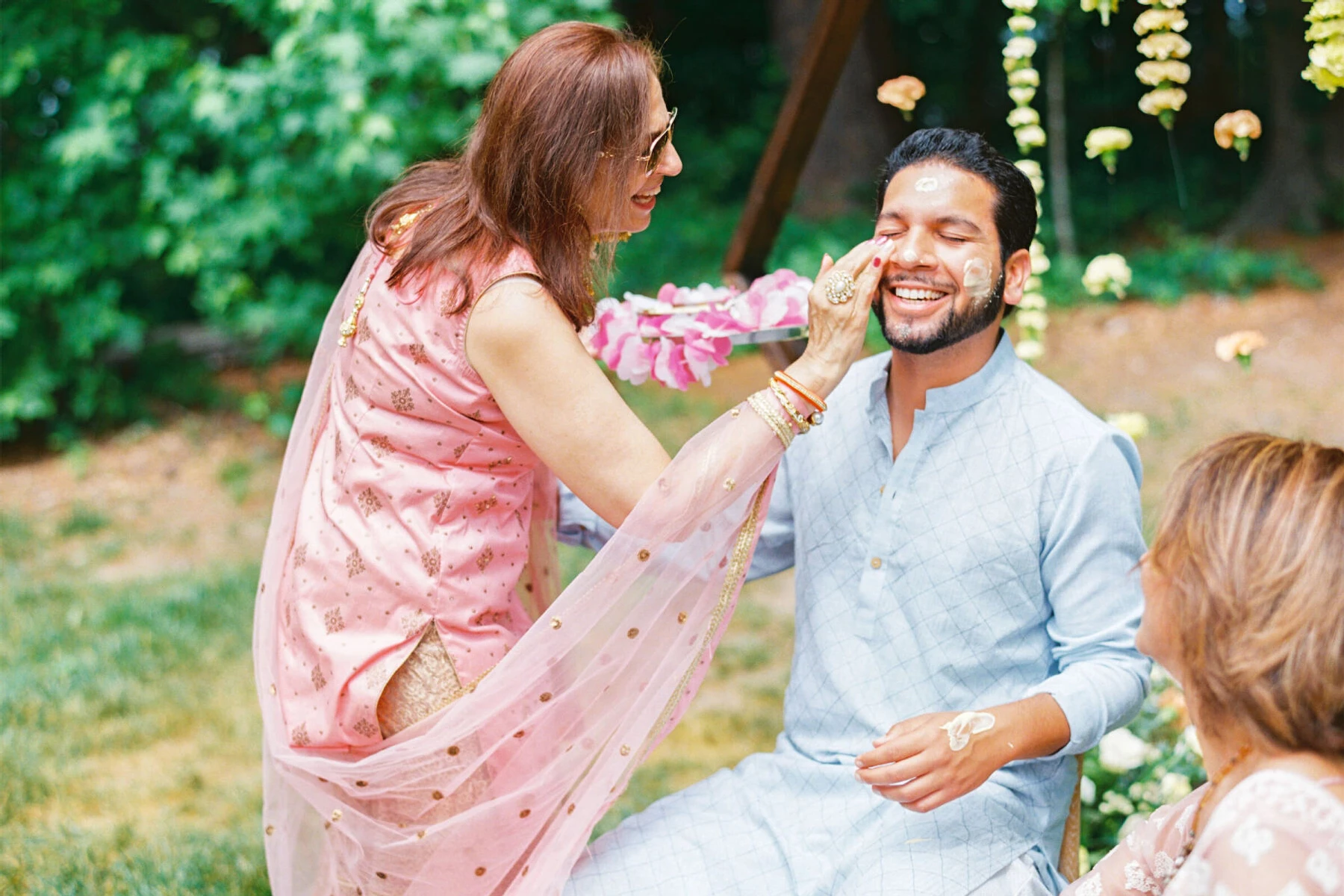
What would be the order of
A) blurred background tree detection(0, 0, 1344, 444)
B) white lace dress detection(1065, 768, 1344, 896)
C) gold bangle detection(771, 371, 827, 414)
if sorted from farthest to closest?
1. blurred background tree detection(0, 0, 1344, 444)
2. gold bangle detection(771, 371, 827, 414)
3. white lace dress detection(1065, 768, 1344, 896)

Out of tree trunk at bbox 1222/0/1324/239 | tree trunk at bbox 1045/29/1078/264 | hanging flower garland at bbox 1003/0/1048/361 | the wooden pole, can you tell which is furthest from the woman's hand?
tree trunk at bbox 1222/0/1324/239

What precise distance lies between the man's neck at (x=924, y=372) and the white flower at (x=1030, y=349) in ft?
1.96

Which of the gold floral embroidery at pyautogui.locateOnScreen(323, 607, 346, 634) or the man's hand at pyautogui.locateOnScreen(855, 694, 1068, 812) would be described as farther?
the gold floral embroidery at pyautogui.locateOnScreen(323, 607, 346, 634)

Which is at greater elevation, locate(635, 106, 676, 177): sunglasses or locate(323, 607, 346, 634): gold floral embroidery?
locate(635, 106, 676, 177): sunglasses

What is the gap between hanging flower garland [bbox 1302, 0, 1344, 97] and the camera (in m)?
2.25

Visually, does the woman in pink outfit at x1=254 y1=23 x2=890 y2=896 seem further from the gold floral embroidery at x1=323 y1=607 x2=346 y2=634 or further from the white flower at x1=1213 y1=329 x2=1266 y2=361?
the white flower at x1=1213 y1=329 x2=1266 y2=361

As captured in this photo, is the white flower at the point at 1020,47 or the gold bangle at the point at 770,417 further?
the white flower at the point at 1020,47

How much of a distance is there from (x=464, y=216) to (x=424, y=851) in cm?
116

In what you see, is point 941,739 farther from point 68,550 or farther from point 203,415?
point 203,415

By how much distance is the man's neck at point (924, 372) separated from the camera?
2.49m

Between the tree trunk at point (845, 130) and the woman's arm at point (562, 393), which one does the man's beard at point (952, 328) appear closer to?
the woman's arm at point (562, 393)

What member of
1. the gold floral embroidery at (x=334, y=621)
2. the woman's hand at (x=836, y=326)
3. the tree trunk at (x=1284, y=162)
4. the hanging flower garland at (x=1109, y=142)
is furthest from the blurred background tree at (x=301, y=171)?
the gold floral embroidery at (x=334, y=621)

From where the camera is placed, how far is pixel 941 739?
6.70 feet

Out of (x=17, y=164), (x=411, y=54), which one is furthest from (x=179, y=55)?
(x=411, y=54)
